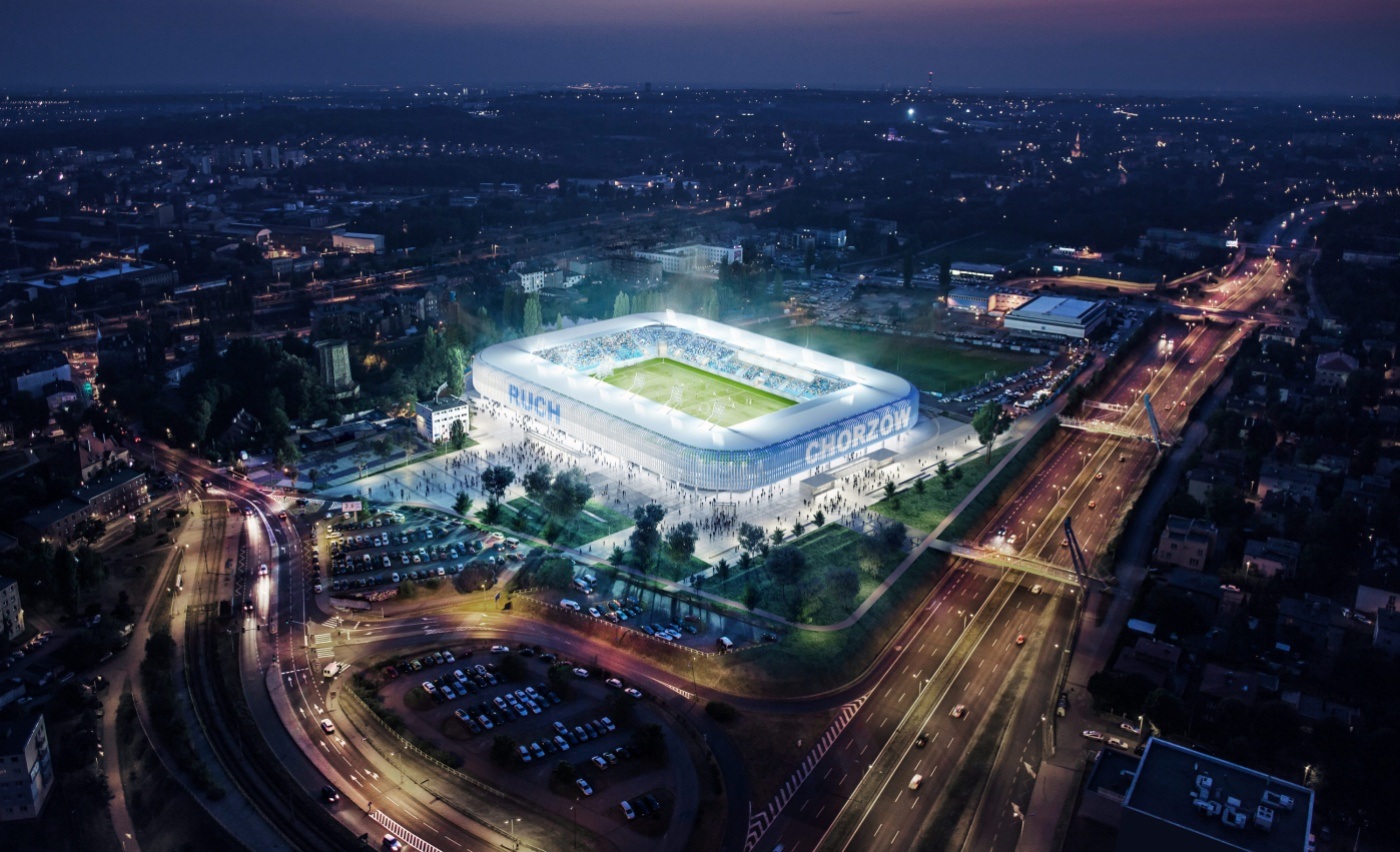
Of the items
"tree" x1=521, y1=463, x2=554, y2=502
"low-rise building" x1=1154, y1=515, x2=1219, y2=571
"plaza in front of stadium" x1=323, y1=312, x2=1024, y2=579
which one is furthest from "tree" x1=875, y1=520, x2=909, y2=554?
"tree" x1=521, y1=463, x2=554, y2=502

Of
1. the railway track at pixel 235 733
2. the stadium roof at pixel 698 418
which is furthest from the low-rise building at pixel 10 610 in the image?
the stadium roof at pixel 698 418

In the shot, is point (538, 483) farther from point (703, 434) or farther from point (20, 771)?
point (20, 771)

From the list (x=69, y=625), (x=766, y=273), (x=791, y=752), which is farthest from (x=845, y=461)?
(x=766, y=273)

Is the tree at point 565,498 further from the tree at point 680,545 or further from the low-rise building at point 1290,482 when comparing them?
the low-rise building at point 1290,482

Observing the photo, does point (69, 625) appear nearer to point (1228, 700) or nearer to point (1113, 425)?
point (1228, 700)

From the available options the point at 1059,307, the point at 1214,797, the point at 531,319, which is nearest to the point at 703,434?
the point at 531,319

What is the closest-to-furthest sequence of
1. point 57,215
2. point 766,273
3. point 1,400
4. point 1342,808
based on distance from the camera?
1. point 1342,808
2. point 1,400
3. point 766,273
4. point 57,215

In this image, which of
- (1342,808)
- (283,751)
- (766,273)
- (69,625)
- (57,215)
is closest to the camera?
(1342,808)
